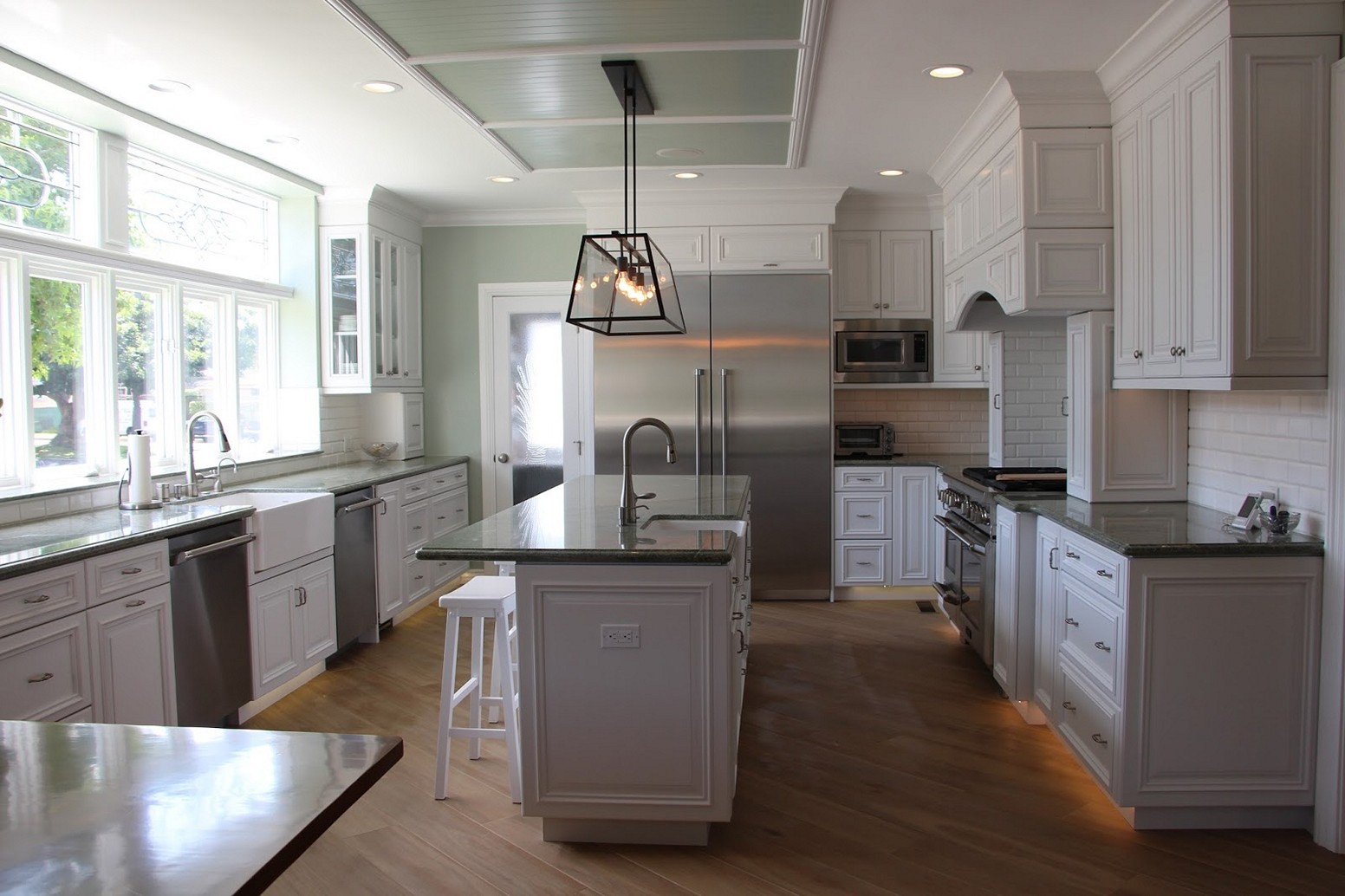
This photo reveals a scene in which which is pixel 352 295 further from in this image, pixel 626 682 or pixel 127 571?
pixel 626 682

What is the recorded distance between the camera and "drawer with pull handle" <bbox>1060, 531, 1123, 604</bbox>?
281cm

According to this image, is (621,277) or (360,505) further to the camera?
(360,505)

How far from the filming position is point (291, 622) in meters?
4.09

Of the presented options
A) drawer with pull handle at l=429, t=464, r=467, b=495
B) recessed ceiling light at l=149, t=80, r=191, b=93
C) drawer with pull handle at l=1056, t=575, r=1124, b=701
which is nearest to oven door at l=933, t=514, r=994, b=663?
drawer with pull handle at l=1056, t=575, r=1124, b=701

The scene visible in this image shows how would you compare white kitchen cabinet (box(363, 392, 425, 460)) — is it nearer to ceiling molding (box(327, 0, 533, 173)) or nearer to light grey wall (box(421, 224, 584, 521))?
light grey wall (box(421, 224, 584, 521))

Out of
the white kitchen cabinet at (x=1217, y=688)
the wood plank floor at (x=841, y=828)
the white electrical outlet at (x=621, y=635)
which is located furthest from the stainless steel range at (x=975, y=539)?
the white electrical outlet at (x=621, y=635)

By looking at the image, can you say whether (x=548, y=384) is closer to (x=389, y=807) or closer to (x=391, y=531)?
(x=391, y=531)

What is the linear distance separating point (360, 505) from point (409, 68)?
2221 millimetres

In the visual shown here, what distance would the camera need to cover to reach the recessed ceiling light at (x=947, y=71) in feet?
11.5

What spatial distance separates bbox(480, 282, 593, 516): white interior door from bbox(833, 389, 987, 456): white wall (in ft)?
6.04

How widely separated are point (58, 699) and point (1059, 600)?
10.8 feet

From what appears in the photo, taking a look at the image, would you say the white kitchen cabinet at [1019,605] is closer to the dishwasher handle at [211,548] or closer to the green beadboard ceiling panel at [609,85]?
the green beadboard ceiling panel at [609,85]

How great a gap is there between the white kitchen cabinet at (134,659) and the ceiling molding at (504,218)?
369 centimetres

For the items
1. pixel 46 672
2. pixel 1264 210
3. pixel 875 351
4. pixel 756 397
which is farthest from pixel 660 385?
pixel 46 672
